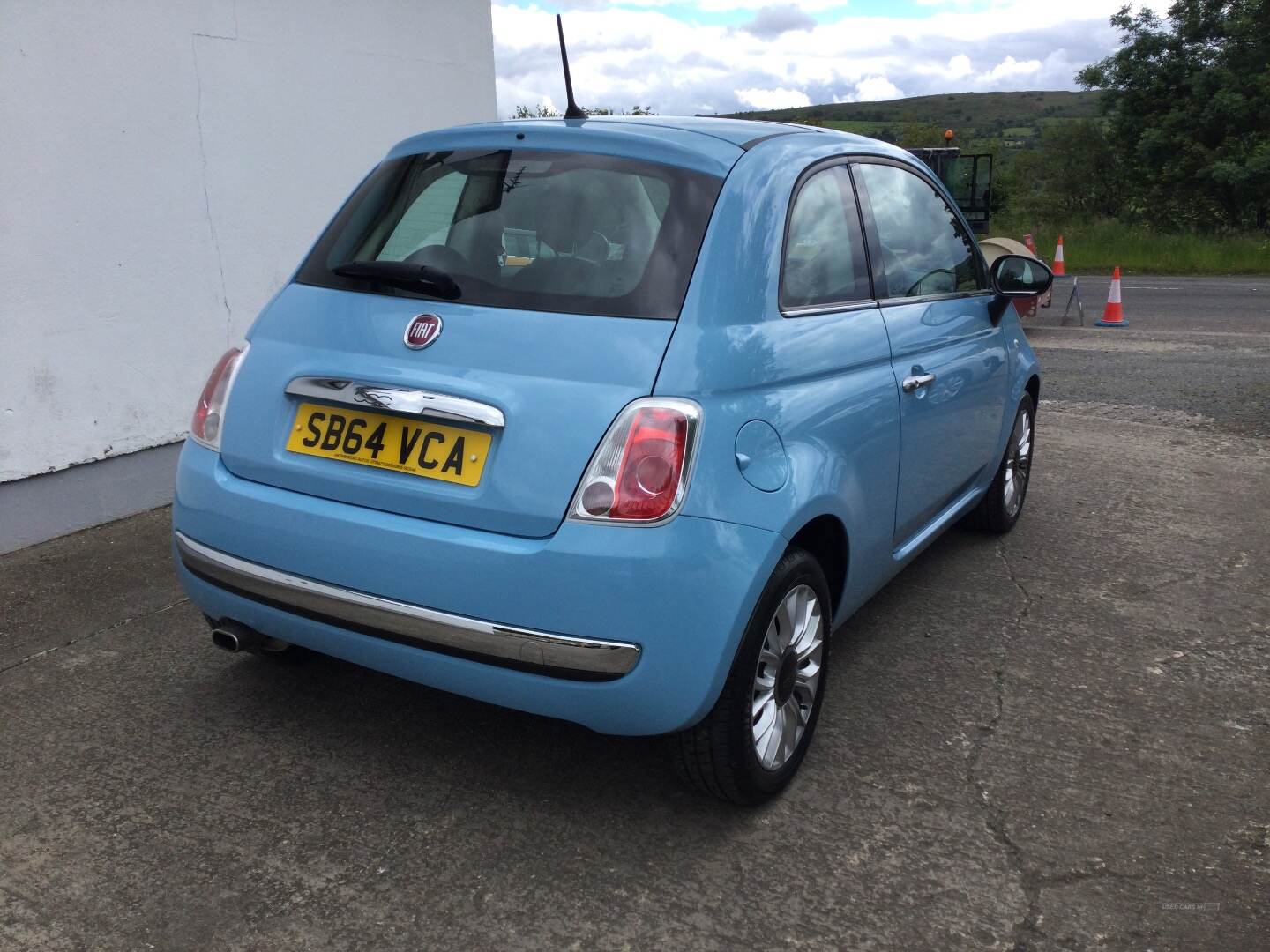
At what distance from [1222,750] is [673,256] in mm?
2163

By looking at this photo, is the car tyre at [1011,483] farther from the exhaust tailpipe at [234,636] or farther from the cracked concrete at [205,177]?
the cracked concrete at [205,177]

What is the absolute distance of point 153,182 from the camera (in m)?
5.20

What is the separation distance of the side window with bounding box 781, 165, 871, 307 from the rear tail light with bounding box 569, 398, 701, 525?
65 cm

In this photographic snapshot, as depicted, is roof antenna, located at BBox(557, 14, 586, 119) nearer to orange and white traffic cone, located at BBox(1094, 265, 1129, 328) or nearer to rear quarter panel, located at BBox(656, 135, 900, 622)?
rear quarter panel, located at BBox(656, 135, 900, 622)

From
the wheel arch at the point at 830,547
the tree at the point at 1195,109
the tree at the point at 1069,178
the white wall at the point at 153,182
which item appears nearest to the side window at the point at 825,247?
the wheel arch at the point at 830,547

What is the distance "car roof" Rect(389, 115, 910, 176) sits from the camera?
2955 mm

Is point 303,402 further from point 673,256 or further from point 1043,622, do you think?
point 1043,622

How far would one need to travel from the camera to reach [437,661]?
2.57 m

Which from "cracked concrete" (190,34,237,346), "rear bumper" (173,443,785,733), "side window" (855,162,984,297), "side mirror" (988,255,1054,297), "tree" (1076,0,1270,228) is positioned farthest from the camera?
"tree" (1076,0,1270,228)

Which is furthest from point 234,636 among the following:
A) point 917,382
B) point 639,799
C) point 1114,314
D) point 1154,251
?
point 1154,251

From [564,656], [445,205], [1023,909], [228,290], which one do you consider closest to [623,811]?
[564,656]

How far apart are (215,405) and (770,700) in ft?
5.43

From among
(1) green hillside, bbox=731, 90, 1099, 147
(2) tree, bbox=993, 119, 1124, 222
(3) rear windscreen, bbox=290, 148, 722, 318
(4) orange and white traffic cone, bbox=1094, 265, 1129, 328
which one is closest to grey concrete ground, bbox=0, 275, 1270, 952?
(3) rear windscreen, bbox=290, 148, 722, 318

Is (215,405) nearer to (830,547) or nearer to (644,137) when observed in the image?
(644,137)
